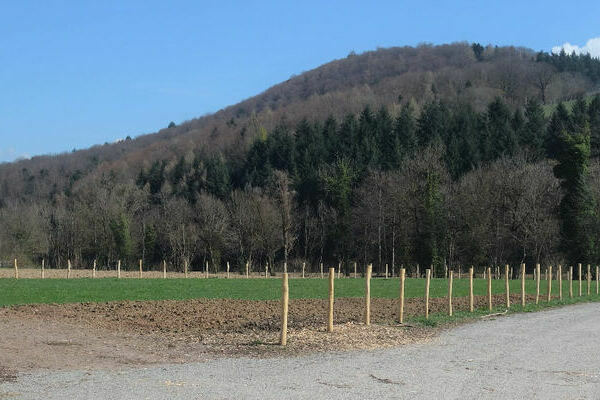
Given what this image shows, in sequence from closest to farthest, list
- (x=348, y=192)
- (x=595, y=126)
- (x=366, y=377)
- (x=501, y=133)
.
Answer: (x=366, y=377) < (x=348, y=192) < (x=595, y=126) < (x=501, y=133)

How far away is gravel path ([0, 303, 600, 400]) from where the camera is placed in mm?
10359

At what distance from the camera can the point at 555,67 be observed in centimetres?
16575

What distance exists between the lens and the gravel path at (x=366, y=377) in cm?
1036

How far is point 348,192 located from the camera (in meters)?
89.7

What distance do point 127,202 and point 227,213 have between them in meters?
16.0

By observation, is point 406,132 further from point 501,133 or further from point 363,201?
point 363,201

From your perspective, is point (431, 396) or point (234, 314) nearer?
point (431, 396)

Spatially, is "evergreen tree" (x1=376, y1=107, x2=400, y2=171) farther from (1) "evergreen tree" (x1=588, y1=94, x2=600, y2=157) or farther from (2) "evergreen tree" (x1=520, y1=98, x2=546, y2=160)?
(1) "evergreen tree" (x1=588, y1=94, x2=600, y2=157)

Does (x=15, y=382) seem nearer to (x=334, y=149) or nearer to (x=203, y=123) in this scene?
(x=334, y=149)

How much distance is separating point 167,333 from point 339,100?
441 ft

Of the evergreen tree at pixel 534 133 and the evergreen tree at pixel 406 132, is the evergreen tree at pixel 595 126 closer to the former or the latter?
the evergreen tree at pixel 534 133

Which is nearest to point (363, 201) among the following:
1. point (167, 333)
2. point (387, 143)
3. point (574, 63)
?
point (387, 143)

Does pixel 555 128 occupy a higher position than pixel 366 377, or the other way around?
pixel 555 128

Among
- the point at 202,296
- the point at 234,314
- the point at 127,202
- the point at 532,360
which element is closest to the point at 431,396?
the point at 532,360
